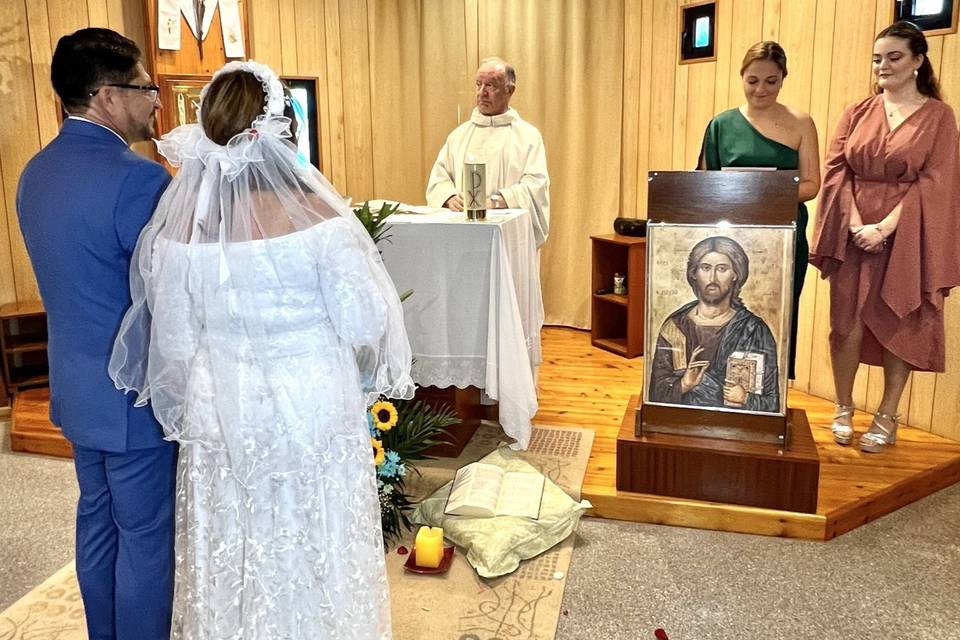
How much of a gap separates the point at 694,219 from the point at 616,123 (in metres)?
2.35

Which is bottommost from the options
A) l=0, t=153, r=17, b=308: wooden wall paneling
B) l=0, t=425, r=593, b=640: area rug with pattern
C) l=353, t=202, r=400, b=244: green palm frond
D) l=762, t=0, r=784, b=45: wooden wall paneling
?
l=0, t=425, r=593, b=640: area rug with pattern

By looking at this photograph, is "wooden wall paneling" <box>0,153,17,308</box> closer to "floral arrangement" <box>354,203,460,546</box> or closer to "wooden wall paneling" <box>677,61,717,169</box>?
"floral arrangement" <box>354,203,460,546</box>

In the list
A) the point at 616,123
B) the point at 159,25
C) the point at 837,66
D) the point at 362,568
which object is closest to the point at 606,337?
the point at 616,123

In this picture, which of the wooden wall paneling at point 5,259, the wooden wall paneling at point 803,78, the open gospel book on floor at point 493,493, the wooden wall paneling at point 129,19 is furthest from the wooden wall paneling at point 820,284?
the wooden wall paneling at point 5,259

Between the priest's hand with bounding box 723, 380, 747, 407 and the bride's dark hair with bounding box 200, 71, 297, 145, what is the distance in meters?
1.78

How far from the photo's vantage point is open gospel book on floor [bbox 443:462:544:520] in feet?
8.68

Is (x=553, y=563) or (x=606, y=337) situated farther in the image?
(x=606, y=337)

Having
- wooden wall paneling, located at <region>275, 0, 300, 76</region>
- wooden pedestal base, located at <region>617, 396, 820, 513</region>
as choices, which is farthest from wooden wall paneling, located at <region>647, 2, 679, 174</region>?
wooden pedestal base, located at <region>617, 396, 820, 513</region>

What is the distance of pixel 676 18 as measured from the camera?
447 cm

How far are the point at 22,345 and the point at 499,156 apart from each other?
2.35 m

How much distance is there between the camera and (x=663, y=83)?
4.59 metres

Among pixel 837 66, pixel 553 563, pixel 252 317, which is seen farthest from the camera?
pixel 837 66

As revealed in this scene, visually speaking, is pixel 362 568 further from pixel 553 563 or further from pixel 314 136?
pixel 314 136

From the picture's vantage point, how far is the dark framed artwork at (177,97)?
423cm
